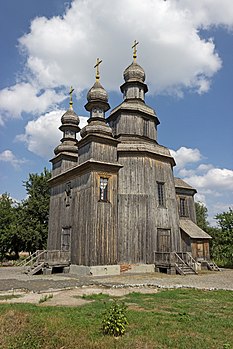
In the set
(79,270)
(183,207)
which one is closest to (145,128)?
(183,207)

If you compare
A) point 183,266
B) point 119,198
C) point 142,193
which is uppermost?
point 142,193

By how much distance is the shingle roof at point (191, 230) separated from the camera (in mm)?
26931

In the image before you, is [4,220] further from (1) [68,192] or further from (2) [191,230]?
(2) [191,230]

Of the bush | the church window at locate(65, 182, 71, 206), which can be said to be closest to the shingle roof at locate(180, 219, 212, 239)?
the church window at locate(65, 182, 71, 206)

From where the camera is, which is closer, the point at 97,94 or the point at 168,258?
the point at 168,258

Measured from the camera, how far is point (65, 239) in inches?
904

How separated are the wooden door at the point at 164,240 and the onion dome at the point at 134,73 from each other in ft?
45.7

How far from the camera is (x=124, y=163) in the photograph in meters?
23.0

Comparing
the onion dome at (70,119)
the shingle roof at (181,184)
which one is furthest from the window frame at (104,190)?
the shingle roof at (181,184)

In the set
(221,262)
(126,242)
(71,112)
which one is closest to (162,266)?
(126,242)

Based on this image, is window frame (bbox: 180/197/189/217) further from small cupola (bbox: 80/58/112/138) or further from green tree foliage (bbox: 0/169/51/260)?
green tree foliage (bbox: 0/169/51/260)

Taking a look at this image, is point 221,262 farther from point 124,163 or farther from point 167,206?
point 124,163

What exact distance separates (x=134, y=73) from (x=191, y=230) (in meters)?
15.1

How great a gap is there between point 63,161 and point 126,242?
31.1 feet
